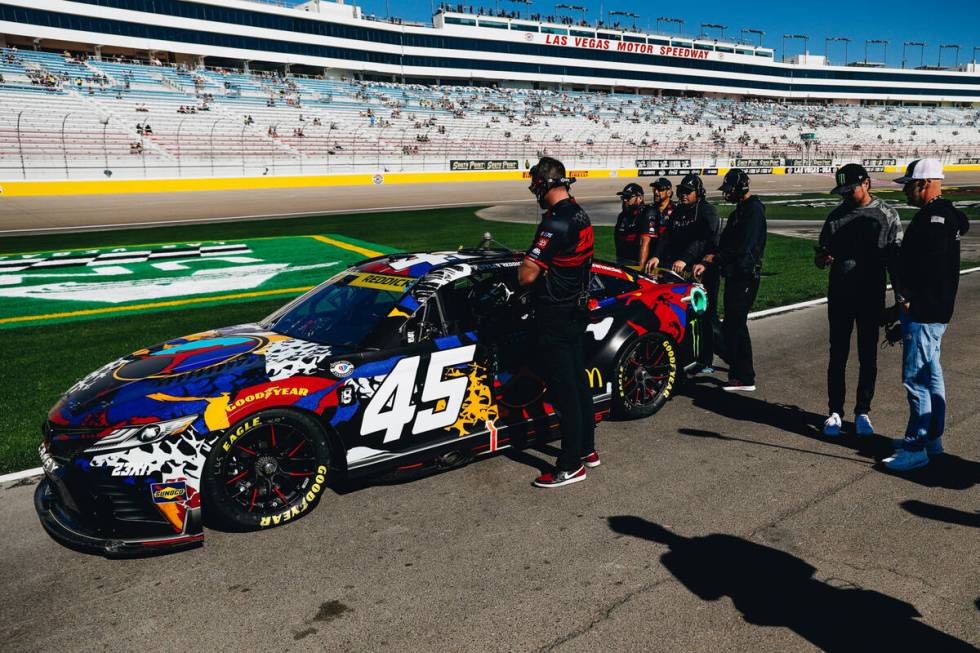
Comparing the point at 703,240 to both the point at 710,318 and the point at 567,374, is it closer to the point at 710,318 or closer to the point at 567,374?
the point at 710,318

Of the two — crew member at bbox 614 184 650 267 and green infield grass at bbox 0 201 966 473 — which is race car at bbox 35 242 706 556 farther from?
crew member at bbox 614 184 650 267

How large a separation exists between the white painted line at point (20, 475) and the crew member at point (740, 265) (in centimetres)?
543

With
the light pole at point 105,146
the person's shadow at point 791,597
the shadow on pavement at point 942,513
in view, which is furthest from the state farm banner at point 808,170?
the person's shadow at point 791,597

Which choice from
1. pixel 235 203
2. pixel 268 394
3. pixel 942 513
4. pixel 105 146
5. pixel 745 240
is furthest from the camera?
pixel 105 146

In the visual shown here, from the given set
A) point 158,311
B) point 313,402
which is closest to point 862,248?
point 313,402

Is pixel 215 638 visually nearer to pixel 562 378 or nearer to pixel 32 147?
pixel 562 378

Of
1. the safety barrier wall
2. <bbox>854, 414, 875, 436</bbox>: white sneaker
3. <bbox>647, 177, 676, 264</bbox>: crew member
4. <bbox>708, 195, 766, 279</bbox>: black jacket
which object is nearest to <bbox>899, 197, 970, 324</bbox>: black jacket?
<bbox>854, 414, 875, 436</bbox>: white sneaker

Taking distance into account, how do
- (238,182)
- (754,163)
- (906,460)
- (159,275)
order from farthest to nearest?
(754,163) → (238,182) → (159,275) → (906,460)

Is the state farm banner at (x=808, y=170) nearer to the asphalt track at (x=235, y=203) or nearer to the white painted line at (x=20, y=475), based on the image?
the asphalt track at (x=235, y=203)

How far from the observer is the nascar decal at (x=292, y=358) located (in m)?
4.00

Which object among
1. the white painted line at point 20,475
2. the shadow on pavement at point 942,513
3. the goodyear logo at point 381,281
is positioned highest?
the goodyear logo at point 381,281

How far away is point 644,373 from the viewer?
18.6 feet

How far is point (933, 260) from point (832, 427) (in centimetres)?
149

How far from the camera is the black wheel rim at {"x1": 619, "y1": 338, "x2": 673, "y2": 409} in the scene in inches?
218
